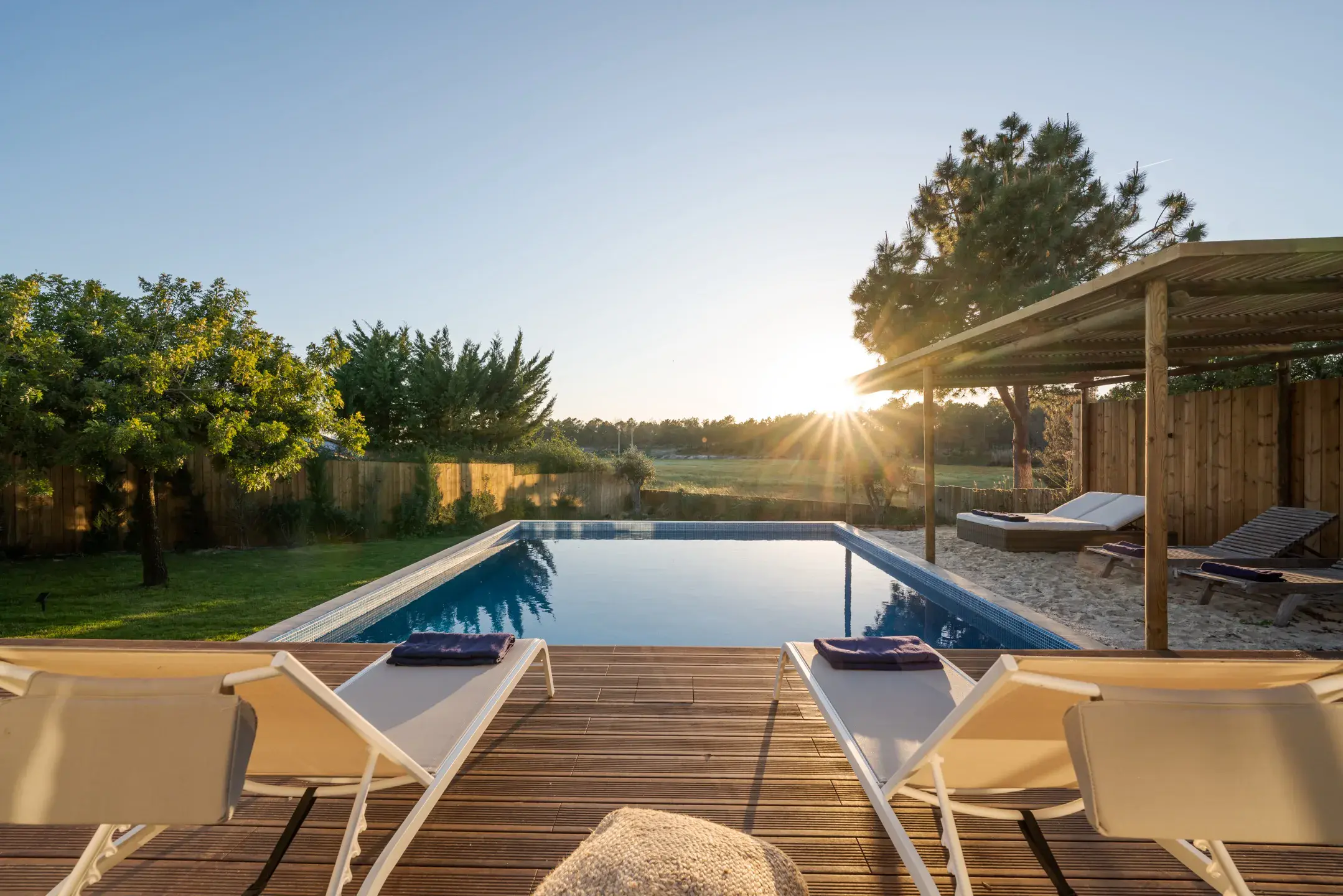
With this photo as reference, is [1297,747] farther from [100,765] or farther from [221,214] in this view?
[221,214]

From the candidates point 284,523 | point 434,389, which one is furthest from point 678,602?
point 434,389

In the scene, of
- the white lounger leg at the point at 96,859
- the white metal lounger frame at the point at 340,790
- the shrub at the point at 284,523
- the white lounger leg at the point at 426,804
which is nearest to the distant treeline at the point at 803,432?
the shrub at the point at 284,523

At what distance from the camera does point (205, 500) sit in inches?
407

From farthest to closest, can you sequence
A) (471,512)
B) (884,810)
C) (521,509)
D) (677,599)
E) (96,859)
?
1. (521,509)
2. (471,512)
3. (677,599)
4. (884,810)
5. (96,859)

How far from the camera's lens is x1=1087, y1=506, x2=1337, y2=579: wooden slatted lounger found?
597 centimetres

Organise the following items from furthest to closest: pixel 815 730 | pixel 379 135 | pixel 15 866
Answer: pixel 379 135 → pixel 815 730 → pixel 15 866

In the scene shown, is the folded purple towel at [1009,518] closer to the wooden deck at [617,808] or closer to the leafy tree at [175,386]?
the wooden deck at [617,808]

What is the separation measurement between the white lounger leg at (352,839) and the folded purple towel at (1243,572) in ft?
22.0

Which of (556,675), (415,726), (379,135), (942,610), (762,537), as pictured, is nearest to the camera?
(415,726)

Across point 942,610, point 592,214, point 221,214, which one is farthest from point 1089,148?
point 221,214

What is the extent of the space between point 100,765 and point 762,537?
11246 mm

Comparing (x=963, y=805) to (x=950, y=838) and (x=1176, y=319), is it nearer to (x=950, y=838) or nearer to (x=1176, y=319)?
(x=950, y=838)

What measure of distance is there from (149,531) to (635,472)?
34.2 feet

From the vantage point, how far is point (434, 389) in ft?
56.9
